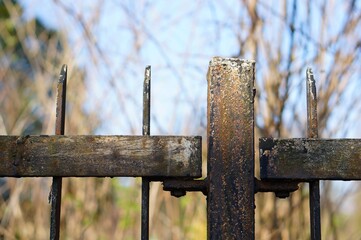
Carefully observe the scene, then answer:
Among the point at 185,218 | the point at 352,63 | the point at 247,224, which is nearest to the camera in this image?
the point at 247,224

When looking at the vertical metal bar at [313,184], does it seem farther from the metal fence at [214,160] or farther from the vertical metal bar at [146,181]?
the vertical metal bar at [146,181]

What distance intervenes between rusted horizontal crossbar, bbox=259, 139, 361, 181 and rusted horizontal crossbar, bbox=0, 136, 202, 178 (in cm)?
15

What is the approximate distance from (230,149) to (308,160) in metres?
0.16

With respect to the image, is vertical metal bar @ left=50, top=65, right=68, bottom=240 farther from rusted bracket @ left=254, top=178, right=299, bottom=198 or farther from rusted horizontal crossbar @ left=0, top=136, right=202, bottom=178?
rusted bracket @ left=254, top=178, right=299, bottom=198

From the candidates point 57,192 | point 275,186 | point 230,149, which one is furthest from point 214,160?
point 57,192

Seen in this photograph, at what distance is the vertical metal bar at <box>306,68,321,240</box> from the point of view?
4.13 feet

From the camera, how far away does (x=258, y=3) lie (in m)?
2.34

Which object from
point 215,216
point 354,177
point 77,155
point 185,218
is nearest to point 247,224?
point 215,216

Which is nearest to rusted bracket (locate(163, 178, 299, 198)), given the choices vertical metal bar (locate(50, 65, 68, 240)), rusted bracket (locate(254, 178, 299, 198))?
rusted bracket (locate(254, 178, 299, 198))

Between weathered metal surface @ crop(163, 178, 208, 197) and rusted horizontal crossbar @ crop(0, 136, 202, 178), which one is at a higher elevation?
rusted horizontal crossbar @ crop(0, 136, 202, 178)

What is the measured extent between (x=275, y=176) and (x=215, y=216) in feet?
0.48

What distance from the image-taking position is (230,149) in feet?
4.13

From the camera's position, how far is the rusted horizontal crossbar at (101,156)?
1.26 meters

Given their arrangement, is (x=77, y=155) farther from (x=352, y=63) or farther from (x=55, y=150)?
(x=352, y=63)
